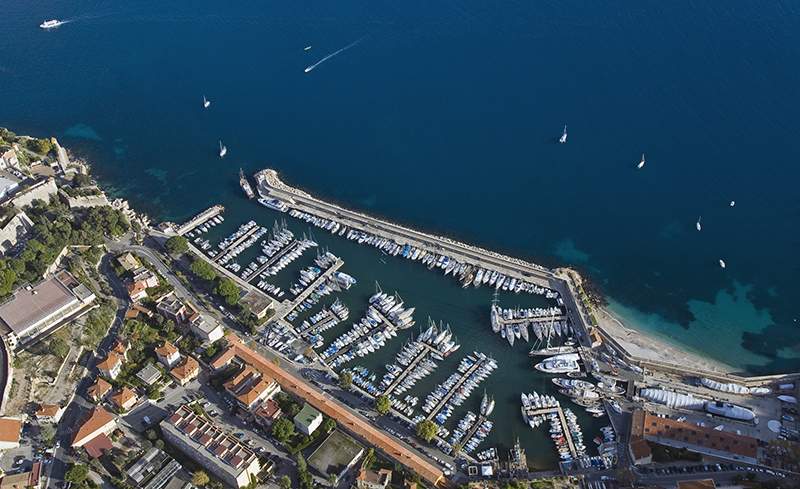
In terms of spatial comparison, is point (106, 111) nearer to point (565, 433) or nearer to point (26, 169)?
point (26, 169)

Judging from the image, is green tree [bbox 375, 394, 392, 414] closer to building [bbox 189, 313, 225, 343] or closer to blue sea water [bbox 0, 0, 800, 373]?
building [bbox 189, 313, 225, 343]

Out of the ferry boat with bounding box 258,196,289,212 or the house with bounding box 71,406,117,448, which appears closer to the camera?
the house with bounding box 71,406,117,448

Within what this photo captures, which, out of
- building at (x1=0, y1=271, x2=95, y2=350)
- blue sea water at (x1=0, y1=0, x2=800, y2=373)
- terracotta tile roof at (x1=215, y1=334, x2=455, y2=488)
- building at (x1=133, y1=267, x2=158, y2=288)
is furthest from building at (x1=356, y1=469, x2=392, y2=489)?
building at (x1=0, y1=271, x2=95, y2=350)

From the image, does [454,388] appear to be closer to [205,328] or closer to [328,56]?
[205,328]

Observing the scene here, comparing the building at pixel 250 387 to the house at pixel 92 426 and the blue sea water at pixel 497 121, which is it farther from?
the blue sea water at pixel 497 121

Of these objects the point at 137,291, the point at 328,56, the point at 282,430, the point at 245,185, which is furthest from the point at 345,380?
the point at 328,56
